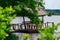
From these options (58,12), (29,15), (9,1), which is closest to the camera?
(9,1)

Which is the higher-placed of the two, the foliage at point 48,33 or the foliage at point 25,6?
the foliage at point 48,33

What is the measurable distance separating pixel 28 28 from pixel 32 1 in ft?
13.7

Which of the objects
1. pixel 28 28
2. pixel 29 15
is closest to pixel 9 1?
pixel 29 15

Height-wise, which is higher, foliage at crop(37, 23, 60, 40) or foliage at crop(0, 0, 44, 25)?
foliage at crop(37, 23, 60, 40)

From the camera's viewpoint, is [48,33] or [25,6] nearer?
[48,33]

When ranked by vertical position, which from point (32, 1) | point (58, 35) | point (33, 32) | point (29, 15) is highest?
point (58, 35)

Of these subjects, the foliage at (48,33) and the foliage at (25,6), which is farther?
the foliage at (25,6)

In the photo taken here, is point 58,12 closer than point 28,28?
No

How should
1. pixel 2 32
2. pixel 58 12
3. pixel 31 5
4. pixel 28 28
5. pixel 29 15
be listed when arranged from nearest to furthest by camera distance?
pixel 2 32 < pixel 31 5 < pixel 29 15 < pixel 28 28 < pixel 58 12

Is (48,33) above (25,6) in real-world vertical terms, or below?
above

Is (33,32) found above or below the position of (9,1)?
→ below

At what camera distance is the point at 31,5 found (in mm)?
6207

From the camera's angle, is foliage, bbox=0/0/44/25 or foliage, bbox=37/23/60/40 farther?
foliage, bbox=0/0/44/25

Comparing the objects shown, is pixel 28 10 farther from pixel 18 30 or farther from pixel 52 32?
pixel 52 32
